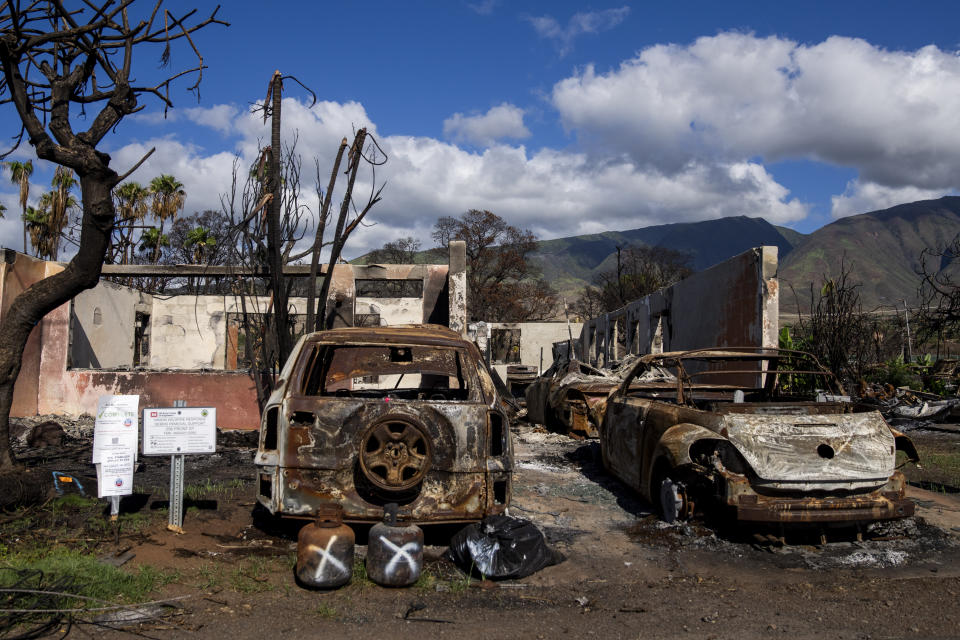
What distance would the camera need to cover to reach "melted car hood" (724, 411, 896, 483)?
5051 millimetres

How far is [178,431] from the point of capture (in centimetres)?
541

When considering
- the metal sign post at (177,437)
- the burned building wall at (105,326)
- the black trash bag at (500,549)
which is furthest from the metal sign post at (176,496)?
the burned building wall at (105,326)

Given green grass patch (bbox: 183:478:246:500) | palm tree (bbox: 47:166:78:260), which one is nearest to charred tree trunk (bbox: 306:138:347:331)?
green grass patch (bbox: 183:478:246:500)

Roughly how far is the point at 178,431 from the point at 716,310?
1143 centimetres

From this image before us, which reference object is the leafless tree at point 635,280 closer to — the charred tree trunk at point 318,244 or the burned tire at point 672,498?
the charred tree trunk at point 318,244

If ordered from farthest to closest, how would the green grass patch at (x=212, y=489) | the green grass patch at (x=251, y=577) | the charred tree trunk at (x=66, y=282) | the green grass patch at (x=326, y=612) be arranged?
the green grass patch at (x=212, y=489)
the charred tree trunk at (x=66, y=282)
the green grass patch at (x=251, y=577)
the green grass patch at (x=326, y=612)

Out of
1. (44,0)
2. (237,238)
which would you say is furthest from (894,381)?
(44,0)

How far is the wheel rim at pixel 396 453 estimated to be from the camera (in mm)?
4746

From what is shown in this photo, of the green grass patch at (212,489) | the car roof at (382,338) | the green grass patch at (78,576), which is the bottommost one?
the green grass patch at (212,489)

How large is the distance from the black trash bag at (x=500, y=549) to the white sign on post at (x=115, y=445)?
8.71 feet

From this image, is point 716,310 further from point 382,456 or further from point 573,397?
point 382,456

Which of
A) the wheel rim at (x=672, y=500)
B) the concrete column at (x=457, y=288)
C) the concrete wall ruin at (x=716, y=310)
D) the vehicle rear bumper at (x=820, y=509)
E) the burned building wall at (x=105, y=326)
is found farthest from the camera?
the burned building wall at (x=105, y=326)

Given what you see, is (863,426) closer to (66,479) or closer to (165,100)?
(66,479)

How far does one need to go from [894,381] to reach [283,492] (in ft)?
51.6
